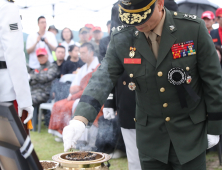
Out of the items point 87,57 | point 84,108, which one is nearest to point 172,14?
point 84,108

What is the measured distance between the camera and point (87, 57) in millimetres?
3963

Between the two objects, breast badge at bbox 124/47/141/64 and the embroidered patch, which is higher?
the embroidered patch

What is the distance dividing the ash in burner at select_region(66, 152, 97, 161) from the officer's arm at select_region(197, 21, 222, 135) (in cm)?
84

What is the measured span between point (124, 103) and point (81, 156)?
1123mm

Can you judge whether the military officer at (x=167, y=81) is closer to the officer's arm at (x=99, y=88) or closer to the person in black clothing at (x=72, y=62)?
the officer's arm at (x=99, y=88)

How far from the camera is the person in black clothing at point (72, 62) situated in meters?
5.06

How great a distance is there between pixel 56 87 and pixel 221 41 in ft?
11.8

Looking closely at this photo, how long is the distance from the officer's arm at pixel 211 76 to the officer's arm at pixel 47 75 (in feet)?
15.3

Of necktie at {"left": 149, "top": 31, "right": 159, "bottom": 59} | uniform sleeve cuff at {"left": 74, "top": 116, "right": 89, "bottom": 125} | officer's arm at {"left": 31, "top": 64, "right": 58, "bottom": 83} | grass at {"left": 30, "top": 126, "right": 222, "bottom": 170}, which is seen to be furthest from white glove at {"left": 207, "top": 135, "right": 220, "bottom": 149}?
officer's arm at {"left": 31, "top": 64, "right": 58, "bottom": 83}

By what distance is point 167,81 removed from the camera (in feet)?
6.01

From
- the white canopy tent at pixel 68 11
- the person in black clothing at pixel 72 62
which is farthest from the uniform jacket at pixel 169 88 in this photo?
the person in black clothing at pixel 72 62

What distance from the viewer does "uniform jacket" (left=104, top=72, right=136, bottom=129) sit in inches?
113

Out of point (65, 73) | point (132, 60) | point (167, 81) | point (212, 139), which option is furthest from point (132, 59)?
point (65, 73)

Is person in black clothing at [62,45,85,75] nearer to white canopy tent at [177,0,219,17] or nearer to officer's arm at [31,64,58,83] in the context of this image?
officer's arm at [31,64,58,83]
